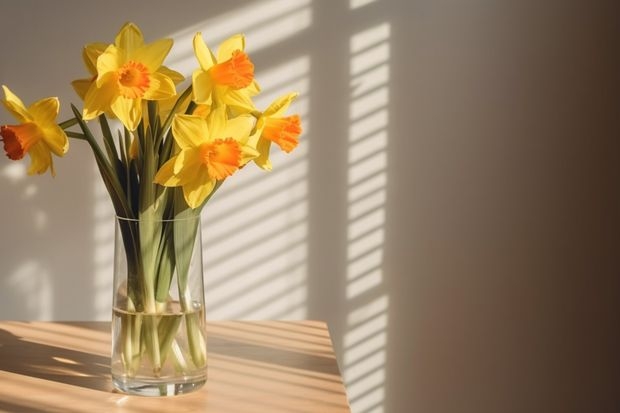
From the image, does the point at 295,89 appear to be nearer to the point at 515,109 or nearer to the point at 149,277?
the point at 515,109

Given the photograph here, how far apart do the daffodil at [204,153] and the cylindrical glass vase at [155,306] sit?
0.09m

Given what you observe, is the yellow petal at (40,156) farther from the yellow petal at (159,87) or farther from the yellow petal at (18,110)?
the yellow petal at (159,87)

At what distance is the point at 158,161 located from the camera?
1406mm

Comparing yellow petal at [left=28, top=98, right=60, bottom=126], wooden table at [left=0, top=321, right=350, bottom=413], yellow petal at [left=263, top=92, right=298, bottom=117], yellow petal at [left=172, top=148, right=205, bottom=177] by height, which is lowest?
wooden table at [left=0, top=321, right=350, bottom=413]

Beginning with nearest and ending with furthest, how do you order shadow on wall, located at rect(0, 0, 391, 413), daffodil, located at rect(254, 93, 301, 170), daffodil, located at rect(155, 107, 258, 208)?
daffodil, located at rect(155, 107, 258, 208) → daffodil, located at rect(254, 93, 301, 170) → shadow on wall, located at rect(0, 0, 391, 413)

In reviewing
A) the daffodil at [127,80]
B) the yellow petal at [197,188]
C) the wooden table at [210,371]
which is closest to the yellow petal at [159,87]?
the daffodil at [127,80]

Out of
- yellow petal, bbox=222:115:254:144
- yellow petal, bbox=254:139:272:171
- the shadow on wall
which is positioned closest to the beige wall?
the shadow on wall

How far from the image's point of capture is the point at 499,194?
202 centimetres

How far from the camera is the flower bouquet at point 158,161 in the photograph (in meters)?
1.33

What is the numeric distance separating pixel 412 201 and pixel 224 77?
764 mm

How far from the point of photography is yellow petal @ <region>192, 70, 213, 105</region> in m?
1.35

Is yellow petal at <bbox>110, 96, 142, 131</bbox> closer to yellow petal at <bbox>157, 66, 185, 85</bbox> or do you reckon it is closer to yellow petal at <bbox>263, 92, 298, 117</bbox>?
yellow petal at <bbox>157, 66, 185, 85</bbox>

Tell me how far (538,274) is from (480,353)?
0.67ft

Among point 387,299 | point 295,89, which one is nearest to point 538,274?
point 387,299
